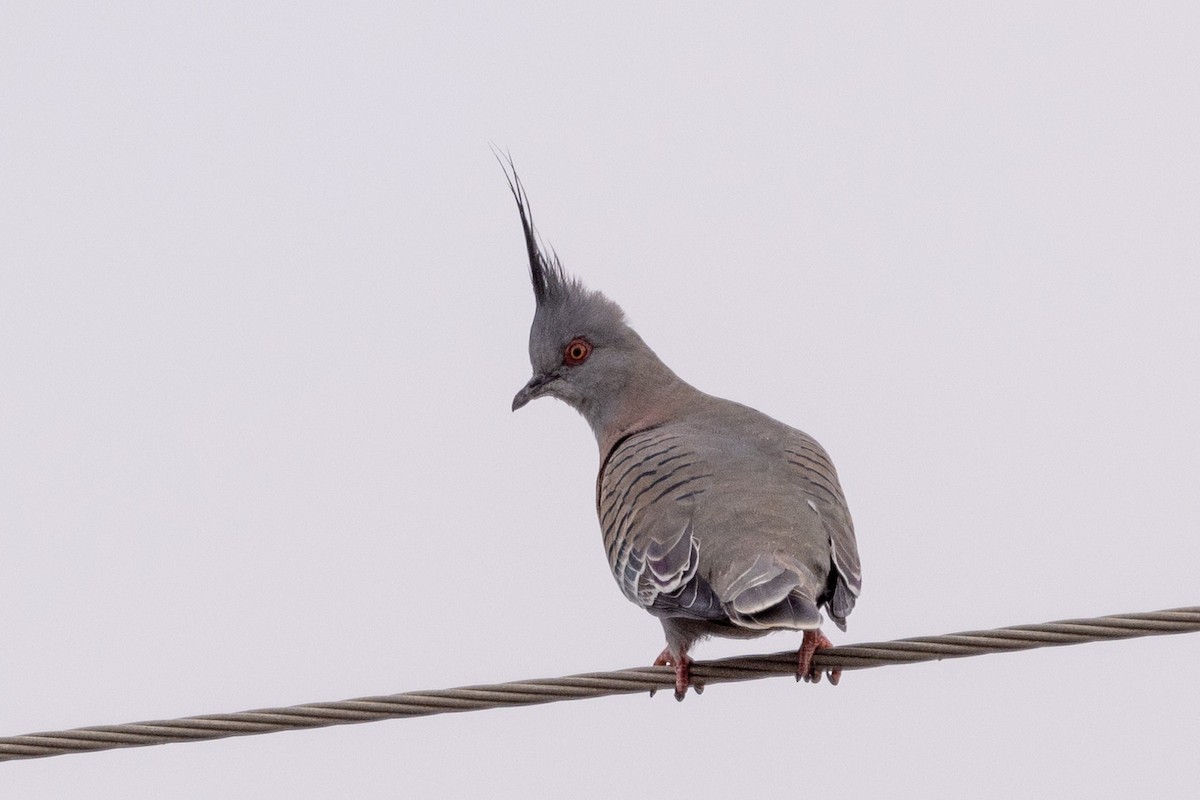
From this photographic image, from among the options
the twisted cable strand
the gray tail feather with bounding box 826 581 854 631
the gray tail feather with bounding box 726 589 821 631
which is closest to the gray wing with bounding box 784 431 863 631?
the gray tail feather with bounding box 826 581 854 631

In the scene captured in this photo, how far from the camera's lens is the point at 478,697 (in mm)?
5086

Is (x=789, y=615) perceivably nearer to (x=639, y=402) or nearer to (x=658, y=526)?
(x=658, y=526)

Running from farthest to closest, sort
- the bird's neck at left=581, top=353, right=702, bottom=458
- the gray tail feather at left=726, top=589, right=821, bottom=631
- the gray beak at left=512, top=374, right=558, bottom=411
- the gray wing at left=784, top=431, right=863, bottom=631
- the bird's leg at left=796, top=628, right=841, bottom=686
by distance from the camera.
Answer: the gray beak at left=512, top=374, right=558, bottom=411 → the bird's neck at left=581, top=353, right=702, bottom=458 → the gray wing at left=784, top=431, right=863, bottom=631 → the bird's leg at left=796, top=628, right=841, bottom=686 → the gray tail feather at left=726, top=589, right=821, bottom=631

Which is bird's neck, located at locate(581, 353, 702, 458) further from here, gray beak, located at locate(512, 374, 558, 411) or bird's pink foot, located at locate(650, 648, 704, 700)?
bird's pink foot, located at locate(650, 648, 704, 700)

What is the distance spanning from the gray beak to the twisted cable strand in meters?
4.11

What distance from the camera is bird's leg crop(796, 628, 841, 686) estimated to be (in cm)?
591

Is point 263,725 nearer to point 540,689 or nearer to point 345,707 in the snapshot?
point 345,707

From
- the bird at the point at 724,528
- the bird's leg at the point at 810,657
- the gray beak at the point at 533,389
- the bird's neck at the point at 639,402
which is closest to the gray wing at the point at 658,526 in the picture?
the bird at the point at 724,528

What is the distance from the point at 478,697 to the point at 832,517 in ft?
6.68

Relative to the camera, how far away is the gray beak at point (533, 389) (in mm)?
9258

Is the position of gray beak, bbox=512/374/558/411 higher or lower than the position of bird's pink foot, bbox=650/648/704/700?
higher

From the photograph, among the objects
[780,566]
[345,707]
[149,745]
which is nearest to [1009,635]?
[780,566]

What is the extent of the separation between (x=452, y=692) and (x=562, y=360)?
4.28 metres

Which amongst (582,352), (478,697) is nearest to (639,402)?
(582,352)
